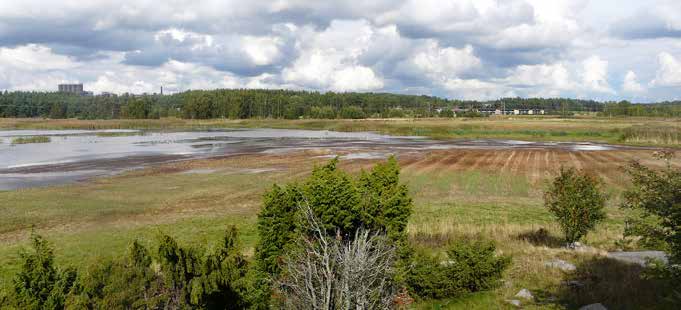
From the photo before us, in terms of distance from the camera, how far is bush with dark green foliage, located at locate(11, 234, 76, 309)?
830cm

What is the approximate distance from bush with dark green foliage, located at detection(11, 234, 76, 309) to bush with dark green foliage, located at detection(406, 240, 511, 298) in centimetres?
772

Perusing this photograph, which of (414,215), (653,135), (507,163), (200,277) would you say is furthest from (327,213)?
(653,135)

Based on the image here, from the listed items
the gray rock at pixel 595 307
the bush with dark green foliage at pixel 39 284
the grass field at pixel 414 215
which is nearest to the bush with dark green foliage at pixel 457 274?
the grass field at pixel 414 215

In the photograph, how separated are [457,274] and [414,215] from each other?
547 inches

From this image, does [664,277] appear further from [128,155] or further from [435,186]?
[128,155]

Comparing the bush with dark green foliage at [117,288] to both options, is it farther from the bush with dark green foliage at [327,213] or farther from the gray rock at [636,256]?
the gray rock at [636,256]

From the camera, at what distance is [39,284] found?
8.52 metres

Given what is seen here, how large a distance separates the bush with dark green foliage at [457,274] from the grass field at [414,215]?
31 centimetres

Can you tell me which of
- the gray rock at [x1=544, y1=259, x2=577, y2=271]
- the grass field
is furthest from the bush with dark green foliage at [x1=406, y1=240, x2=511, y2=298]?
the gray rock at [x1=544, y1=259, x2=577, y2=271]

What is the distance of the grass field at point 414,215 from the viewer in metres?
13.5

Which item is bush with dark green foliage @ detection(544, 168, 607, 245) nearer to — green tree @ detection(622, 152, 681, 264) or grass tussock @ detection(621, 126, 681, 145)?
green tree @ detection(622, 152, 681, 264)

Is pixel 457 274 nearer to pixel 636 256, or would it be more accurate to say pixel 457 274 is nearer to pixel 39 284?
pixel 636 256

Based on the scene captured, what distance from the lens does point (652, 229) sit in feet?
27.5

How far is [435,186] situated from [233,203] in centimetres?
1580
